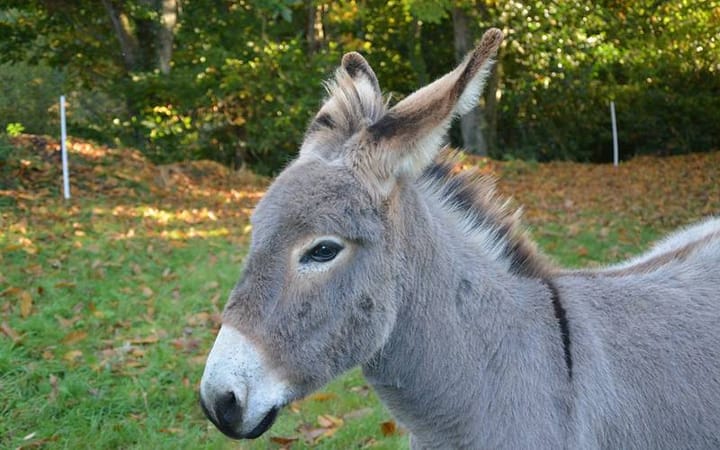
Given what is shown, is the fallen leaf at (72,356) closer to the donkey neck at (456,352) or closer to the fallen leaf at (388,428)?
the fallen leaf at (388,428)

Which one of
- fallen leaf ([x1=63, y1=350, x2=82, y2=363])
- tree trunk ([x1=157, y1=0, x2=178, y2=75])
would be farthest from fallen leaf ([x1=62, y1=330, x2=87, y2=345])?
tree trunk ([x1=157, y1=0, x2=178, y2=75])

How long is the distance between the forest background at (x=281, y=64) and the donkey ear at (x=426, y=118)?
1107 centimetres

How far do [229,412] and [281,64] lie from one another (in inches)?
545

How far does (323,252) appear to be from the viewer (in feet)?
7.72

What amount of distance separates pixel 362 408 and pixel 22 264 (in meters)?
4.25

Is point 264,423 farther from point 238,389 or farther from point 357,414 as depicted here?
point 357,414

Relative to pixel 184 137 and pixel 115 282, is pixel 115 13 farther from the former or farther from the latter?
pixel 115 282

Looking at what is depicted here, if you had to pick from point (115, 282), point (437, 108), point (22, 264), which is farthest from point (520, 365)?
point (22, 264)

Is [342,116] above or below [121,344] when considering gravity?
above

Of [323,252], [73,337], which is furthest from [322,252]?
[73,337]

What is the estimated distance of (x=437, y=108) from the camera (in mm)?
2330

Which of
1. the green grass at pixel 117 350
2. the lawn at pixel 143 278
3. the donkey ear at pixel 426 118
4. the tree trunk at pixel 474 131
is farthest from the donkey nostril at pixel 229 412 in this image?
the tree trunk at pixel 474 131

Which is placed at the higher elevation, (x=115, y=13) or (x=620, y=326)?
(x=115, y=13)

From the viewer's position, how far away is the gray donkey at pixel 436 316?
2.31 m
